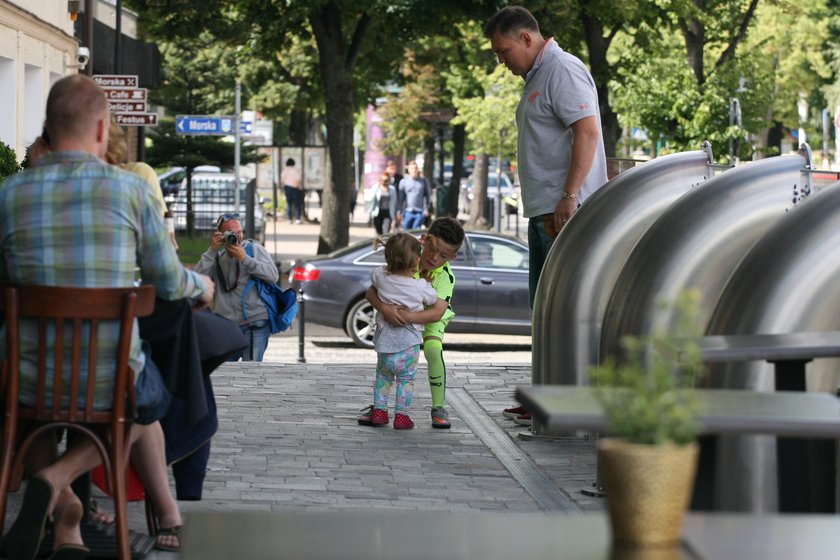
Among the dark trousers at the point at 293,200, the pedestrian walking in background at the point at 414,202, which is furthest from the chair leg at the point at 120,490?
the dark trousers at the point at 293,200

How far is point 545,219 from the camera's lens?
8.44 metres

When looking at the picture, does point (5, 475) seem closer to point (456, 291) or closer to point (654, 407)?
point (654, 407)

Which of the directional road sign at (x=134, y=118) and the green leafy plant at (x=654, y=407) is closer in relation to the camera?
the green leafy plant at (x=654, y=407)

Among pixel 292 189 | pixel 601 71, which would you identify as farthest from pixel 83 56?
pixel 292 189

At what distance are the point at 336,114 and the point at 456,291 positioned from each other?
38.2ft

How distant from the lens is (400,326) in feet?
28.8

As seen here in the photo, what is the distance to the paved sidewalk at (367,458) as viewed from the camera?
22.2 feet

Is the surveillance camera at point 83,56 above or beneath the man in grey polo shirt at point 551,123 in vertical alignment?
above

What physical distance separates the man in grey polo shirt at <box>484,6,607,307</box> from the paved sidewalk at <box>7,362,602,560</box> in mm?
1279

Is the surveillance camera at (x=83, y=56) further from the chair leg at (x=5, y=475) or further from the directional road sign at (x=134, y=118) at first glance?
the chair leg at (x=5, y=475)

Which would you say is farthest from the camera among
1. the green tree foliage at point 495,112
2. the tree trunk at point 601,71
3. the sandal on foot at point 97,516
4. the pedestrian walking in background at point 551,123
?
the green tree foliage at point 495,112

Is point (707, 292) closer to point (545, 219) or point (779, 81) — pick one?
point (545, 219)

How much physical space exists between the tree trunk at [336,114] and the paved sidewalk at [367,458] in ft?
56.3

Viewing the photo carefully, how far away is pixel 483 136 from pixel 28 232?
35205 millimetres
